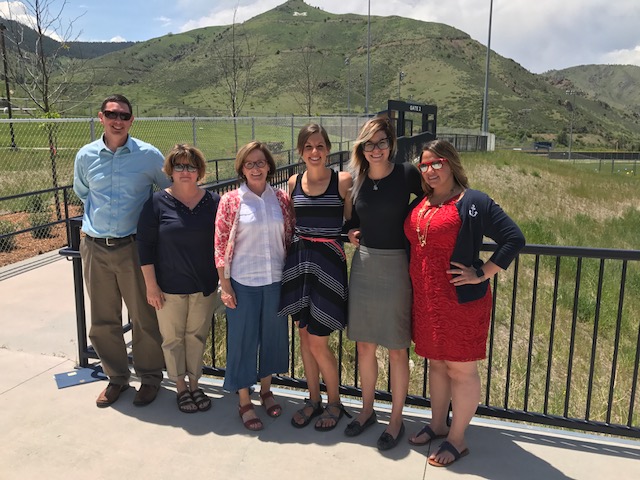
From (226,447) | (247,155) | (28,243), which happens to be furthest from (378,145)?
(28,243)

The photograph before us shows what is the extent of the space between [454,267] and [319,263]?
2.52 ft

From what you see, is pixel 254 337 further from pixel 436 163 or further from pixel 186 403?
pixel 436 163

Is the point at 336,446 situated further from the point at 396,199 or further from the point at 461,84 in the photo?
the point at 461,84

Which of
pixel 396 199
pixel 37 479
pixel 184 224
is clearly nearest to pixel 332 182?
pixel 396 199

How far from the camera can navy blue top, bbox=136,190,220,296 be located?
130 inches

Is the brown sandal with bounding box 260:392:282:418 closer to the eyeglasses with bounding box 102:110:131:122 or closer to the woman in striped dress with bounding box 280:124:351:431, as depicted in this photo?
the woman in striped dress with bounding box 280:124:351:431

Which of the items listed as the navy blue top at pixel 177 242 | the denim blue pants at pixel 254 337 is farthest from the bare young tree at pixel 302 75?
the denim blue pants at pixel 254 337

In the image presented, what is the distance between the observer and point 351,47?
492 feet

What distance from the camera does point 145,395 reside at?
12.1 feet

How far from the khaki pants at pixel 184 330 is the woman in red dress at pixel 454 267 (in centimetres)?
138

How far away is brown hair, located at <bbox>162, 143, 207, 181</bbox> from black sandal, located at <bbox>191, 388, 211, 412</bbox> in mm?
1463

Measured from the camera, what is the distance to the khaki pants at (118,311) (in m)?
3.55

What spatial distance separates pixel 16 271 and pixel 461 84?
355 feet

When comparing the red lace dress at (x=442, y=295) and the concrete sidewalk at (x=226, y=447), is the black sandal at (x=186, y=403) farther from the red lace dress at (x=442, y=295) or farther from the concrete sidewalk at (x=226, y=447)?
the red lace dress at (x=442, y=295)
